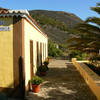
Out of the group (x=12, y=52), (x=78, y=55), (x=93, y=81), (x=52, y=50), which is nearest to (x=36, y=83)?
(x=12, y=52)

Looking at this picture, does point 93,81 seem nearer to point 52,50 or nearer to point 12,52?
point 12,52

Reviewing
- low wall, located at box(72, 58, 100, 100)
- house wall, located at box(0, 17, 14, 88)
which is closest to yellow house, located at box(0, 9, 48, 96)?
house wall, located at box(0, 17, 14, 88)

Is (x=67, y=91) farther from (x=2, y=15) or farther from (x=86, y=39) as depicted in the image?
(x=2, y=15)

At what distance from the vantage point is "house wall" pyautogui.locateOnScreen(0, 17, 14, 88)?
233 inches

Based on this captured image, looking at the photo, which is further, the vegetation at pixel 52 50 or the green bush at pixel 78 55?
the vegetation at pixel 52 50

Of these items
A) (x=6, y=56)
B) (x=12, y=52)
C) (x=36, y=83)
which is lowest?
(x=36, y=83)

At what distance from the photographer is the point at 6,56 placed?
19.7 ft

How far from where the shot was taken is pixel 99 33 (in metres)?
8.93

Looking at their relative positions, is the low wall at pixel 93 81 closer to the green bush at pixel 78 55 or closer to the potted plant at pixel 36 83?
the potted plant at pixel 36 83

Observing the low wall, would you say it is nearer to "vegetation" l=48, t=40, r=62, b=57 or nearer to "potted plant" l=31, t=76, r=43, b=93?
"potted plant" l=31, t=76, r=43, b=93

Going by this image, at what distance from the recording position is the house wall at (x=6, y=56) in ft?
19.4

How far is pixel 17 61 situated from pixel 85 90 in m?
3.80

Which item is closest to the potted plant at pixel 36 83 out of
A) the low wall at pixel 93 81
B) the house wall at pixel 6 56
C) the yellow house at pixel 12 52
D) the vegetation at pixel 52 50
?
the yellow house at pixel 12 52

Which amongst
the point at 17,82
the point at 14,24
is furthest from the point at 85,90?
the point at 14,24
